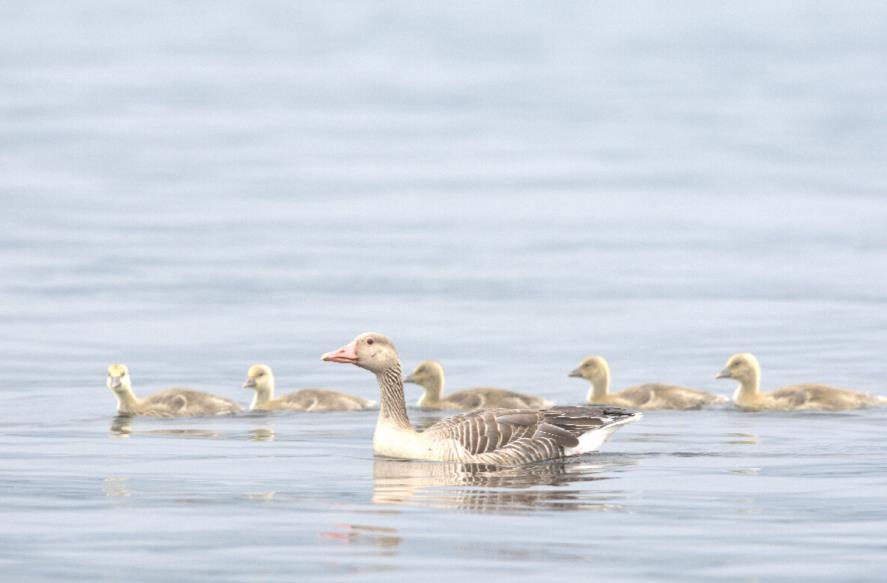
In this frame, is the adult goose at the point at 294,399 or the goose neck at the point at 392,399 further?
A: the adult goose at the point at 294,399

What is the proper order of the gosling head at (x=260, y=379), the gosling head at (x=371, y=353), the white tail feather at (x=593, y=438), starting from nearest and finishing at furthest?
the white tail feather at (x=593, y=438) → the gosling head at (x=371, y=353) → the gosling head at (x=260, y=379)

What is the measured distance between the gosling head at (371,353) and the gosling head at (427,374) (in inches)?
175

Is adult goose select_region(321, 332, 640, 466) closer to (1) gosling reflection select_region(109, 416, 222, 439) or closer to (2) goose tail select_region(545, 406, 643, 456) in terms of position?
(2) goose tail select_region(545, 406, 643, 456)

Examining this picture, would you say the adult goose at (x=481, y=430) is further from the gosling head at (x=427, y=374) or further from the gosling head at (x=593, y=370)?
the gosling head at (x=593, y=370)

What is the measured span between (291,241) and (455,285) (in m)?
7.13

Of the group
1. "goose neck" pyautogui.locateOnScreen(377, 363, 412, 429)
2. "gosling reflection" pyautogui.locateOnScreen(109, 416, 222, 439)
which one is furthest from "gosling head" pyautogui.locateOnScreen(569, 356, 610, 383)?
"goose neck" pyautogui.locateOnScreen(377, 363, 412, 429)

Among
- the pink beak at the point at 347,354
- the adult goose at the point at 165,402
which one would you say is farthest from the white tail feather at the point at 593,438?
the adult goose at the point at 165,402

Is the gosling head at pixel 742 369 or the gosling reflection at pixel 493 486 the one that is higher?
the gosling head at pixel 742 369

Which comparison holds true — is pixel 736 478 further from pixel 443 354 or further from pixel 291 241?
pixel 291 241

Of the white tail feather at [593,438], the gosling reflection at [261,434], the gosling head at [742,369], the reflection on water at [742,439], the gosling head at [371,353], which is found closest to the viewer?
the white tail feather at [593,438]

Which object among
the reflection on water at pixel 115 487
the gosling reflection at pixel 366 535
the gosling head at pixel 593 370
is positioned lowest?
the gosling reflection at pixel 366 535

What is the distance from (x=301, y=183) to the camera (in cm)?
5816

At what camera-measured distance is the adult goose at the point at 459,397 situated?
85.3ft

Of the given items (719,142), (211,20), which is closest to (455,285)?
(719,142)
